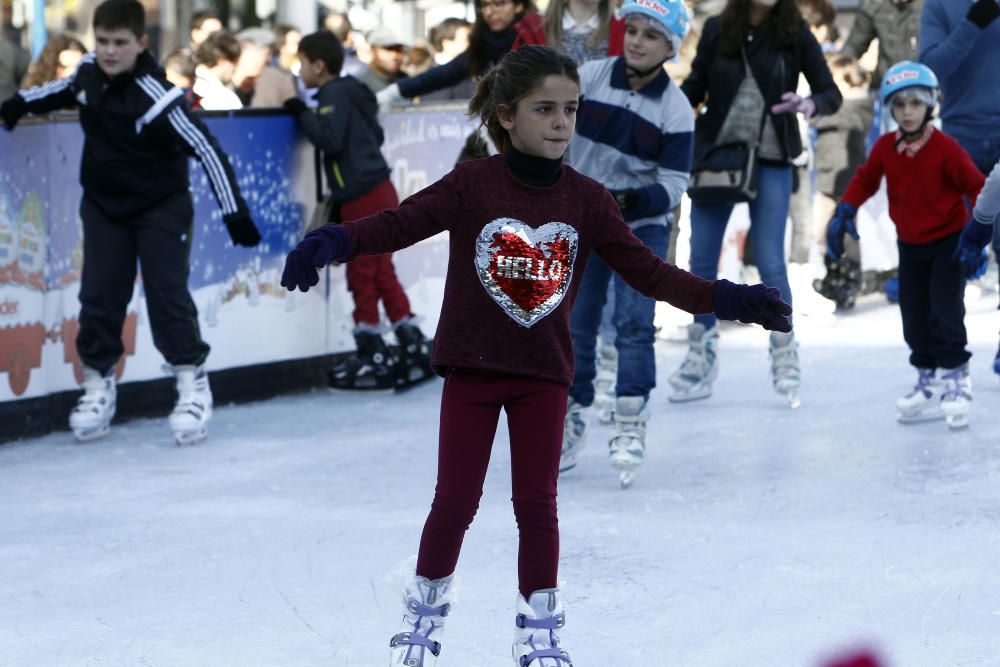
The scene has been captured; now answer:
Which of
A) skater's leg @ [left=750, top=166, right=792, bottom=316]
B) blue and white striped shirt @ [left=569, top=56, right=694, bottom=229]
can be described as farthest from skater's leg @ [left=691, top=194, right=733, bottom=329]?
blue and white striped shirt @ [left=569, top=56, right=694, bottom=229]

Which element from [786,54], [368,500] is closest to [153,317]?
[368,500]

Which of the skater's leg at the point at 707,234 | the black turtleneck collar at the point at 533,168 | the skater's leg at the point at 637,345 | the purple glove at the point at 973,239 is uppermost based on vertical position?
the black turtleneck collar at the point at 533,168

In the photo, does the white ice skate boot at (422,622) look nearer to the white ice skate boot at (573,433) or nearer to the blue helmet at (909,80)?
the white ice skate boot at (573,433)

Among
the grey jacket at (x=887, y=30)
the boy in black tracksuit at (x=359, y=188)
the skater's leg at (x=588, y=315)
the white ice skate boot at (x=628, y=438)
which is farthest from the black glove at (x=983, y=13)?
the grey jacket at (x=887, y=30)

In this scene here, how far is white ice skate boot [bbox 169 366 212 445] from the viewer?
6.42 meters

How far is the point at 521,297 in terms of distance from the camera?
3488 mm

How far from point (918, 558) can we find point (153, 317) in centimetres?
317

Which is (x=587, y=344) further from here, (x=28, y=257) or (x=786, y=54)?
(x=28, y=257)

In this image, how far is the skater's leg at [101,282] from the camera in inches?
Answer: 252

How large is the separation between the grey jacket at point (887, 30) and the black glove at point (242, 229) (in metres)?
5.52

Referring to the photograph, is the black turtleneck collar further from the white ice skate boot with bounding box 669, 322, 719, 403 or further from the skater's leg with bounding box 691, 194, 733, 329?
the white ice skate boot with bounding box 669, 322, 719, 403

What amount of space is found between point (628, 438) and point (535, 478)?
7.13 feet

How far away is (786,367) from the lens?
714 centimetres

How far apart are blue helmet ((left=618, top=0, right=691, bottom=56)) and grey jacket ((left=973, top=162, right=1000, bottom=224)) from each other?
1129mm
